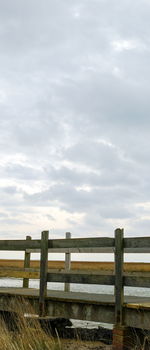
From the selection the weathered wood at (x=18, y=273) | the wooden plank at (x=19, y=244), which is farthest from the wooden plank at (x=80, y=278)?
the weathered wood at (x=18, y=273)

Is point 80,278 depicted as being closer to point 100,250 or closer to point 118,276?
point 100,250

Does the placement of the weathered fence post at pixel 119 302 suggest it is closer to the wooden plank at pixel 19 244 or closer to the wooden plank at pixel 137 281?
the wooden plank at pixel 137 281

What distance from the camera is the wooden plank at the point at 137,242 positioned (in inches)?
330

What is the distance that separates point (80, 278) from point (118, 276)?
1.09 metres

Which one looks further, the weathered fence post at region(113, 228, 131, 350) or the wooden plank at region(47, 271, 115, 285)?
the wooden plank at region(47, 271, 115, 285)

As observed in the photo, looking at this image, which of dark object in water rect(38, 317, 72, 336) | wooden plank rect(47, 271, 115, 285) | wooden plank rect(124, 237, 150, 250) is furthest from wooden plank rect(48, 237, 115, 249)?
dark object in water rect(38, 317, 72, 336)

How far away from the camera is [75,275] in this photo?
9797 millimetres

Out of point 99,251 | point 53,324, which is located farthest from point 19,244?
point 99,251

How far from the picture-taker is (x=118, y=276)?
8.86 metres

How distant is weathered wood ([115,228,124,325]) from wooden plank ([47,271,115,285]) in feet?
0.64

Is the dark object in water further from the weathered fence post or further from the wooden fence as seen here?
the weathered fence post

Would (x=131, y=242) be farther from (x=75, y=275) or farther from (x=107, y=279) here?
(x=75, y=275)

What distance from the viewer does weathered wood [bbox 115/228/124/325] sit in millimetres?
8766

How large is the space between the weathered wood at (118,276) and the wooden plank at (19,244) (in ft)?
8.49
